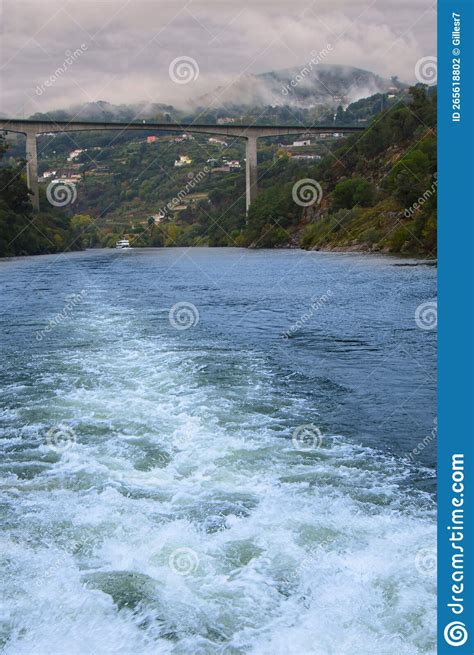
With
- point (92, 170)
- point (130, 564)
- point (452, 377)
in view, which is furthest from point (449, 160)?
point (92, 170)

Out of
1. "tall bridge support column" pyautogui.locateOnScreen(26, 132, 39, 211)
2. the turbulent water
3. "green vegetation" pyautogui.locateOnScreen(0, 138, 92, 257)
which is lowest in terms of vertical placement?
the turbulent water

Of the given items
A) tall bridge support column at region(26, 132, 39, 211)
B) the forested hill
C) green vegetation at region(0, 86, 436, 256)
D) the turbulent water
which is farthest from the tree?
the turbulent water

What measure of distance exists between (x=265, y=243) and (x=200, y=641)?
78.5 metres

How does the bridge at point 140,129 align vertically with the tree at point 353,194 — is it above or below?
above

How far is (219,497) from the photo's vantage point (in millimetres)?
6332

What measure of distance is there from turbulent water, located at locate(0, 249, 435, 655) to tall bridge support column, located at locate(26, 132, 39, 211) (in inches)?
2774

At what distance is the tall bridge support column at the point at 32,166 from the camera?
80.8 meters

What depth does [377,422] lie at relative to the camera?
28.6 feet

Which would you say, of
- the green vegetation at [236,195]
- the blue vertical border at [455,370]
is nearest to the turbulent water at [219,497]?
the blue vertical border at [455,370]

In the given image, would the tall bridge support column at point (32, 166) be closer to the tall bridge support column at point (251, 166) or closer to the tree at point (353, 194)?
the tall bridge support column at point (251, 166)

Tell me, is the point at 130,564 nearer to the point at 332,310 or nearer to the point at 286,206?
the point at 332,310

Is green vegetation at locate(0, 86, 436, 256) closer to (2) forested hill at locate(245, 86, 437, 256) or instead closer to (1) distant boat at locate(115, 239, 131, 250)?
(2) forested hill at locate(245, 86, 437, 256)

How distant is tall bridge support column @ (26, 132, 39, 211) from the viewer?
8081 centimetres

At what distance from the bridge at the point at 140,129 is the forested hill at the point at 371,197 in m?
4.86
